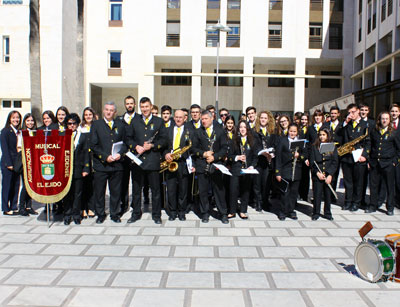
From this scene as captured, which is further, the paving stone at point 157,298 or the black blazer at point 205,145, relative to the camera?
the black blazer at point 205,145

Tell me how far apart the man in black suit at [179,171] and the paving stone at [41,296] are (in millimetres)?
3386

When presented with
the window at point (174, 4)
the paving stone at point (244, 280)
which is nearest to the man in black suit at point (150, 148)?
the paving stone at point (244, 280)

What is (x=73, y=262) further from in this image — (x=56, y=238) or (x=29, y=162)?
(x=29, y=162)

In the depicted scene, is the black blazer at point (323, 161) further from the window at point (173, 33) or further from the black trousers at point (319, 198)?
the window at point (173, 33)

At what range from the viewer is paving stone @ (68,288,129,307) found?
383 centimetres

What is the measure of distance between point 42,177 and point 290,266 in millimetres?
4385

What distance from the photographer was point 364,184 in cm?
837

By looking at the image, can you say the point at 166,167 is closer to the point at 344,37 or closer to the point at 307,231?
the point at 307,231

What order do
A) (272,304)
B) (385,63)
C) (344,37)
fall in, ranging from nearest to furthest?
(272,304), (385,63), (344,37)

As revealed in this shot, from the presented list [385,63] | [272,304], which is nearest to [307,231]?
[272,304]

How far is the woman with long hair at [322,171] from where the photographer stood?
7473mm

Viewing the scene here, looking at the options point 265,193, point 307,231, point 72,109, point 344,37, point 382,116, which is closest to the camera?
point 307,231

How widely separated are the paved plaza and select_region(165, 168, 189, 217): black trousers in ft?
0.99

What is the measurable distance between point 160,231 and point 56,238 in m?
1.64
